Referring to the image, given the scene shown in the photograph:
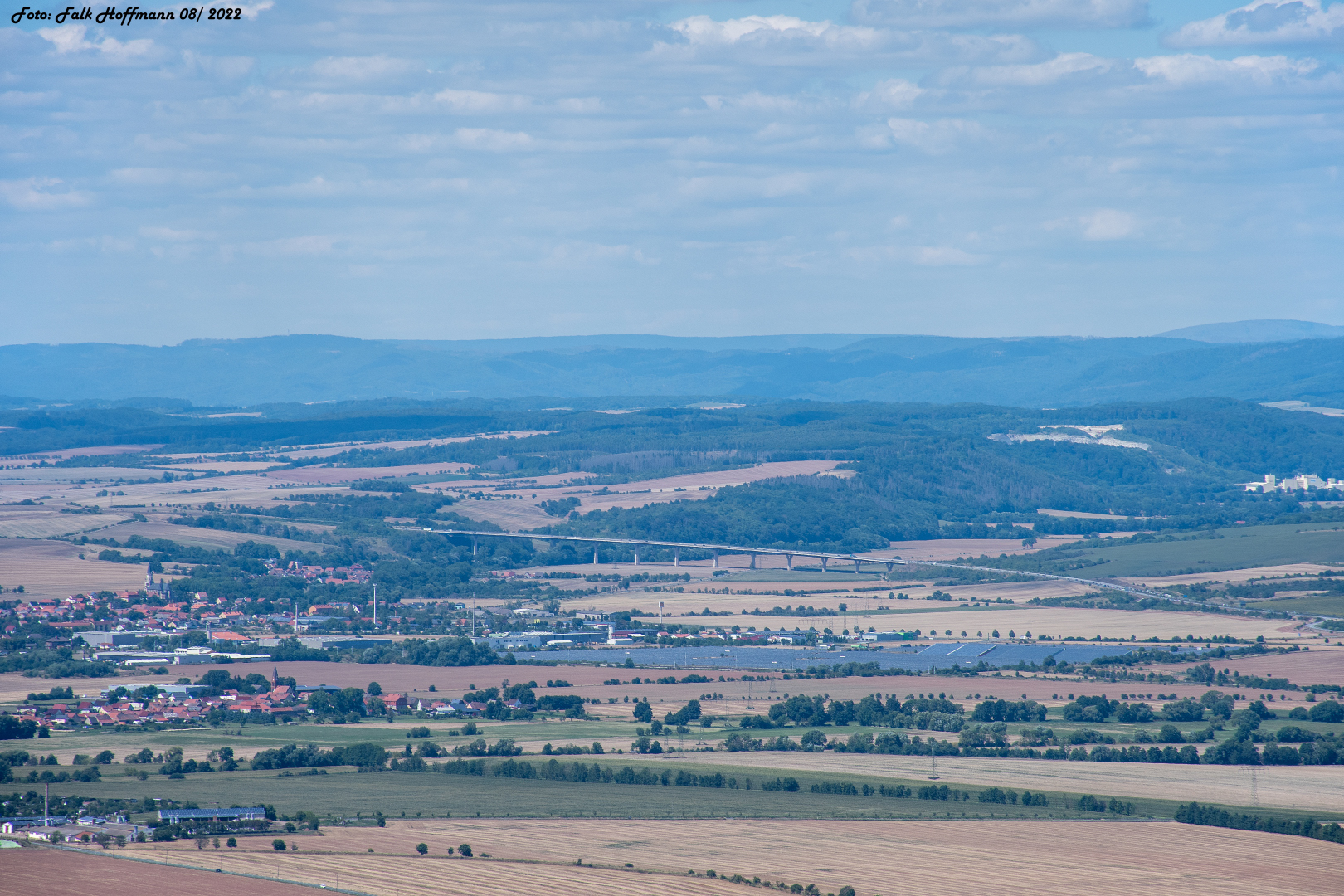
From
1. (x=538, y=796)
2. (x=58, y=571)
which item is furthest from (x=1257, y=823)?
(x=58, y=571)

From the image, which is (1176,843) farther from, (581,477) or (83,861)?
(581,477)

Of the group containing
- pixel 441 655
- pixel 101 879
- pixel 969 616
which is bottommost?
pixel 101 879

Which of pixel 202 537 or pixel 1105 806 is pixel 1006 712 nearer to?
pixel 1105 806

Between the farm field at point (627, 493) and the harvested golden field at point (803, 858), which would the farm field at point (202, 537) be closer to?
the farm field at point (627, 493)

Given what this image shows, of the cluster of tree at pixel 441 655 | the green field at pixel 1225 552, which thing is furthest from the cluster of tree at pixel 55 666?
the green field at pixel 1225 552

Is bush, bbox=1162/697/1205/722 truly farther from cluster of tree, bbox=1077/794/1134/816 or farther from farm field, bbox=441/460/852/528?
farm field, bbox=441/460/852/528

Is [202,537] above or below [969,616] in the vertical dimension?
above

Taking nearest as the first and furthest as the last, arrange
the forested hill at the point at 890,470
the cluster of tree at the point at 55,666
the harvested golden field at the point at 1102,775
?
the harvested golden field at the point at 1102,775 → the cluster of tree at the point at 55,666 → the forested hill at the point at 890,470
